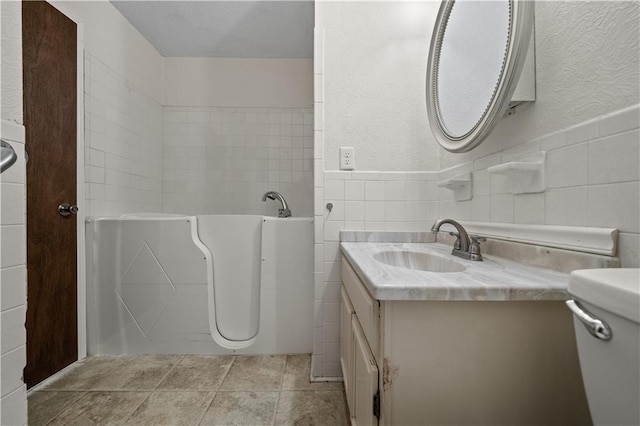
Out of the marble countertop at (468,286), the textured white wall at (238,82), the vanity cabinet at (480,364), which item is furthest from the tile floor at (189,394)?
the textured white wall at (238,82)

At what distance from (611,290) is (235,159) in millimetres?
2583

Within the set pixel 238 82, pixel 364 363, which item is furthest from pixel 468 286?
pixel 238 82

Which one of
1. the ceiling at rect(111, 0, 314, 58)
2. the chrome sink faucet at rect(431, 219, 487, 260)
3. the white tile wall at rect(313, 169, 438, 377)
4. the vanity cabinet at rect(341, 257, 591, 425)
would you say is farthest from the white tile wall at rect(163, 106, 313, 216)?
the vanity cabinet at rect(341, 257, 591, 425)

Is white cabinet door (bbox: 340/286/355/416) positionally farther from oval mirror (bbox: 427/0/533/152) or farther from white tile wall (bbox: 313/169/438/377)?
oval mirror (bbox: 427/0/533/152)

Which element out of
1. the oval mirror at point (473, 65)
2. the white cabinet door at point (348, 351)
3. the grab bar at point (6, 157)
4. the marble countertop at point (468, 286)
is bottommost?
the white cabinet door at point (348, 351)

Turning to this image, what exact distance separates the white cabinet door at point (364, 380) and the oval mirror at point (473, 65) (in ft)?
2.52

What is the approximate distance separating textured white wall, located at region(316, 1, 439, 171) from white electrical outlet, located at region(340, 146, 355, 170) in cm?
3

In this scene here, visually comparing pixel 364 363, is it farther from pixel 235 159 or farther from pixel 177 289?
pixel 235 159

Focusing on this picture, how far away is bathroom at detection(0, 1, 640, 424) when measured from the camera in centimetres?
63

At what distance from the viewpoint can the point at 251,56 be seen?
101 inches

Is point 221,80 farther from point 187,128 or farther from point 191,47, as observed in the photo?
point 187,128

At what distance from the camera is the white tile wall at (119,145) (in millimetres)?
1741

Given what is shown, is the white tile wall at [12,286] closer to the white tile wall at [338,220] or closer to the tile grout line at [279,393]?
the tile grout line at [279,393]

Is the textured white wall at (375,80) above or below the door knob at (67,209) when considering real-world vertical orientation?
above
